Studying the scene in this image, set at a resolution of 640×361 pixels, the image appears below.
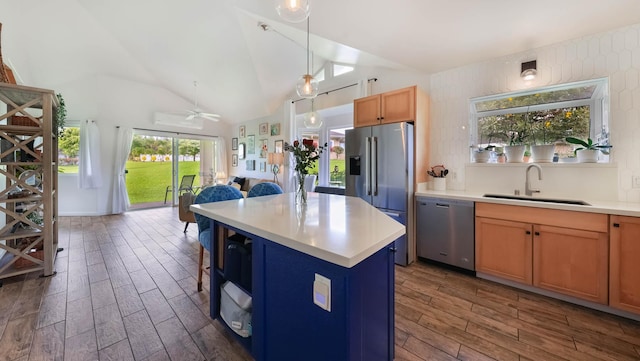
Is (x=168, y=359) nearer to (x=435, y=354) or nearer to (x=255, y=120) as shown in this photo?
(x=435, y=354)

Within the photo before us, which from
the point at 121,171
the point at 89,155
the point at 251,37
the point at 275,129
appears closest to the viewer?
the point at 251,37

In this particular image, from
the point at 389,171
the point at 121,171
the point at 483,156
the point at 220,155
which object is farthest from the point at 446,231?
the point at 121,171

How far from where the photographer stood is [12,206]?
2719 mm

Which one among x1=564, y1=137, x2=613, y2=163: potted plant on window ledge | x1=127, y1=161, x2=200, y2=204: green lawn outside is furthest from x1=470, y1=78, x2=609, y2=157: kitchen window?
x1=127, y1=161, x2=200, y2=204: green lawn outside

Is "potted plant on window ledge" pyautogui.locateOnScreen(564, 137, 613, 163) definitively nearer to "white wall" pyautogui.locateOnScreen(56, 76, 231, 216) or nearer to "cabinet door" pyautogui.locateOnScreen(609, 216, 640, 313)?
"cabinet door" pyautogui.locateOnScreen(609, 216, 640, 313)

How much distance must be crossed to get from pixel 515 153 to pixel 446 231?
120 cm

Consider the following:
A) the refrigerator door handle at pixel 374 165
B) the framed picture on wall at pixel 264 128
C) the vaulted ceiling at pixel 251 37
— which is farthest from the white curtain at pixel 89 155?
the refrigerator door handle at pixel 374 165

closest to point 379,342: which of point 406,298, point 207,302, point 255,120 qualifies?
point 406,298

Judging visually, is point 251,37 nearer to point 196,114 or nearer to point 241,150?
point 196,114

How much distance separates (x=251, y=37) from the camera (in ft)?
13.6

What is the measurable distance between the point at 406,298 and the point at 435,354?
0.65 m

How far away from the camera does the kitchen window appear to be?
243 cm

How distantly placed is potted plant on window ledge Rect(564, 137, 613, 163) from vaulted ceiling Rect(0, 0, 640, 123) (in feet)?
3.39

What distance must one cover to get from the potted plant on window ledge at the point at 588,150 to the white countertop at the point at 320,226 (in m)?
2.33
